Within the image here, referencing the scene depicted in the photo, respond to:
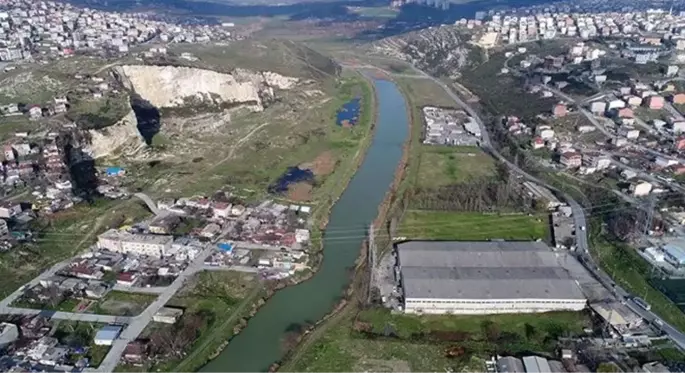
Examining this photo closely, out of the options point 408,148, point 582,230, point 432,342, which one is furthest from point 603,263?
point 408,148

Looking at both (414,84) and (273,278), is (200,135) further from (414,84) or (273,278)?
(414,84)

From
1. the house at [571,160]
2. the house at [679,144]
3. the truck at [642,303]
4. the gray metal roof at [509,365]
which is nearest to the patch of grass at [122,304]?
the gray metal roof at [509,365]

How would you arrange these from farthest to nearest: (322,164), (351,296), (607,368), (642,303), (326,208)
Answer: (322,164)
(326,208)
(351,296)
(642,303)
(607,368)

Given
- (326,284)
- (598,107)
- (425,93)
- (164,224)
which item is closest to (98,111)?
(164,224)

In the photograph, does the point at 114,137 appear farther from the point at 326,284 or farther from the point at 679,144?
the point at 679,144

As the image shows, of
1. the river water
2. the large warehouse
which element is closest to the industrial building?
the river water

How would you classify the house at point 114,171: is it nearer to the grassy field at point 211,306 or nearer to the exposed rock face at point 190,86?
the grassy field at point 211,306

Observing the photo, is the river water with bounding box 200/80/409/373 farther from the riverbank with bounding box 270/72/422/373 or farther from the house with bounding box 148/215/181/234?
the house with bounding box 148/215/181/234
